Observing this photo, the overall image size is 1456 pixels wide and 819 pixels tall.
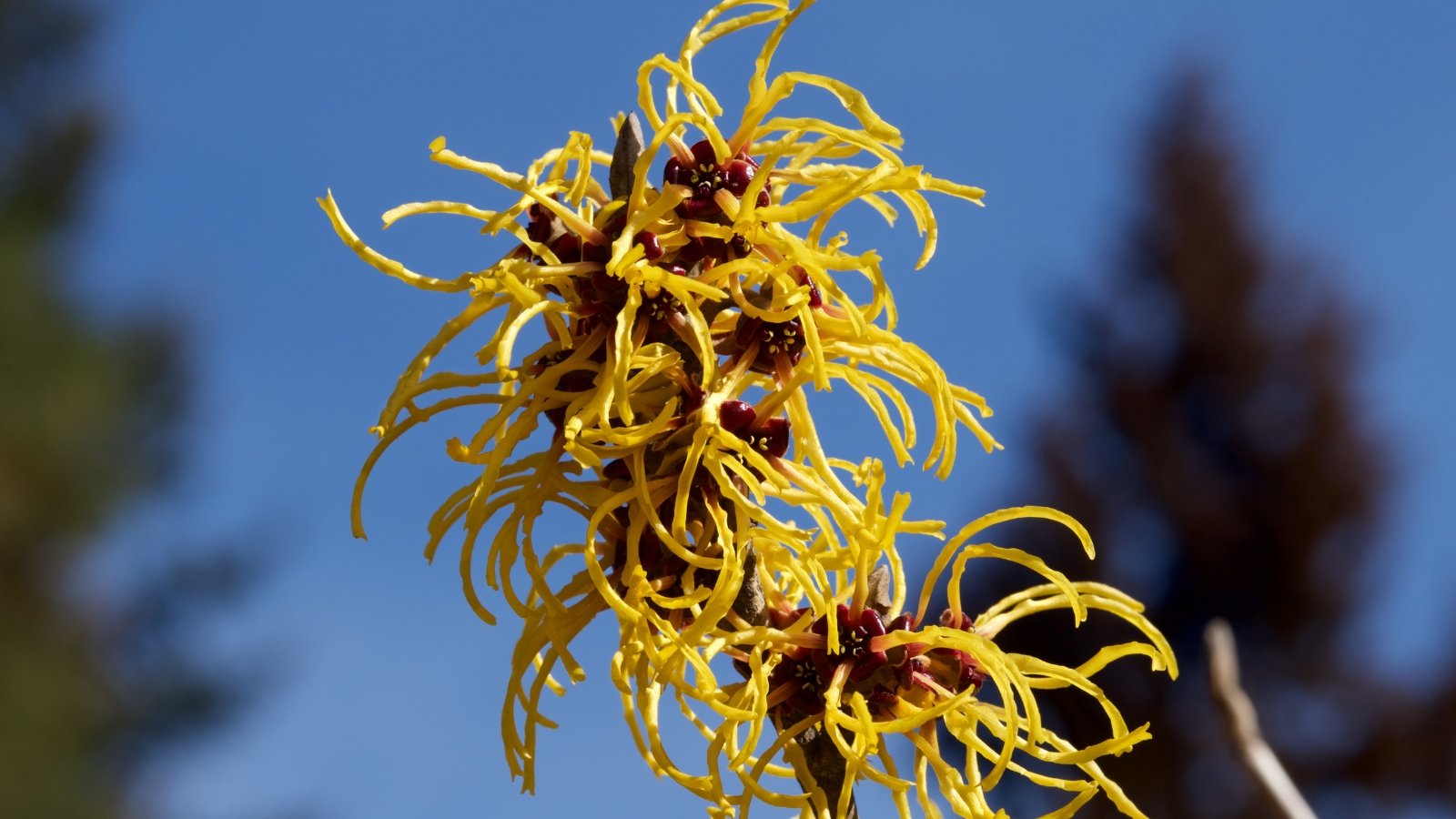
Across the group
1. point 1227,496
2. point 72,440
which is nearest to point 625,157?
point 1227,496

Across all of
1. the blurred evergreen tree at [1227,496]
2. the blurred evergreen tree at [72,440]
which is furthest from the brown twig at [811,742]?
the blurred evergreen tree at [72,440]

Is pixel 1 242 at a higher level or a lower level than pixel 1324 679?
higher

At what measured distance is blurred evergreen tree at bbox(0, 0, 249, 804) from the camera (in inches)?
694

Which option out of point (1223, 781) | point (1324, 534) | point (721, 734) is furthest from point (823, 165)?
point (1324, 534)

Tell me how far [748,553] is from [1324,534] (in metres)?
14.5

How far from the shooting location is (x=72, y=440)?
17906 millimetres

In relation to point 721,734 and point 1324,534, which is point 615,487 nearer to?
point 721,734

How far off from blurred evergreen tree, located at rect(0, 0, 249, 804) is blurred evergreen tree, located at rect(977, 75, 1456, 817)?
1087 cm

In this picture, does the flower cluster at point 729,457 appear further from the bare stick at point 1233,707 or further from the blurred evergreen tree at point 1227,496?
the blurred evergreen tree at point 1227,496

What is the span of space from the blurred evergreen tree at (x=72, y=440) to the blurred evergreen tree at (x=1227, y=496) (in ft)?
35.6

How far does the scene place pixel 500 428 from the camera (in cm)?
124

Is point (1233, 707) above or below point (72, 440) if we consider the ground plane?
below

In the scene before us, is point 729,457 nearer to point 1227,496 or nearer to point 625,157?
point 625,157

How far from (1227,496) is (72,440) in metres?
13.3
